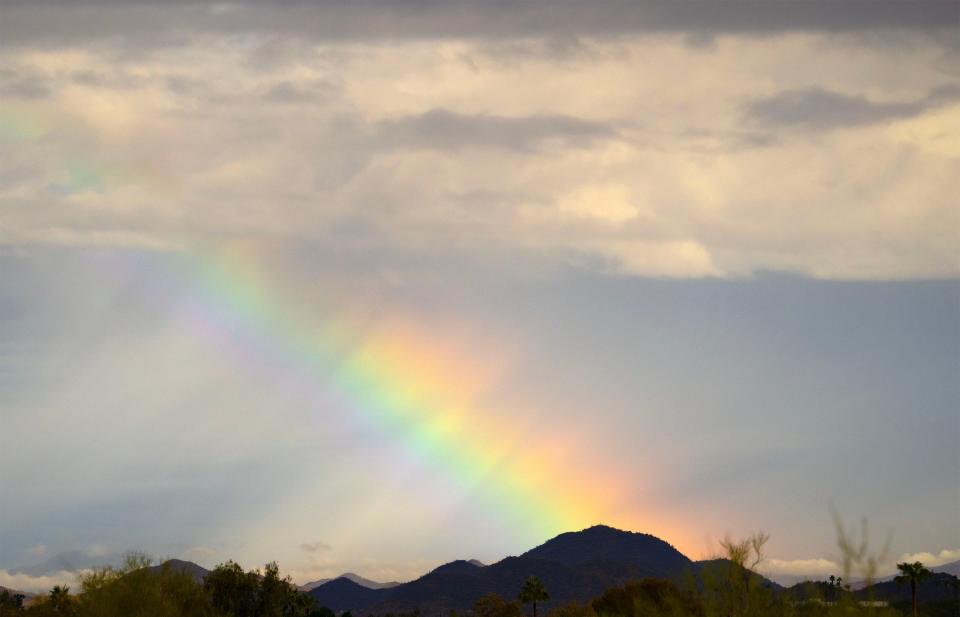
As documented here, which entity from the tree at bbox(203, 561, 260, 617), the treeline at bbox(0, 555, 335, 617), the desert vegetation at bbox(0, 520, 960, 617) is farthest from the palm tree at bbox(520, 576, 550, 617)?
the tree at bbox(203, 561, 260, 617)

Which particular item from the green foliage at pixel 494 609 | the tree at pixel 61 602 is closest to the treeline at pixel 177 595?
the tree at pixel 61 602

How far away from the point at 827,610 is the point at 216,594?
6246cm

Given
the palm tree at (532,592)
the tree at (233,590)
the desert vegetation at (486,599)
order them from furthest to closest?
1. the palm tree at (532,592)
2. the tree at (233,590)
3. the desert vegetation at (486,599)

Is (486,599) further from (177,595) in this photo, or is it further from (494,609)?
(177,595)

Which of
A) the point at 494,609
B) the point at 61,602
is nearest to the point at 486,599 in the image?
the point at 494,609

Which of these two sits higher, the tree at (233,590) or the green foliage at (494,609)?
the green foliage at (494,609)

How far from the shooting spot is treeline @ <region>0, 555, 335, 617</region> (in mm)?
88625

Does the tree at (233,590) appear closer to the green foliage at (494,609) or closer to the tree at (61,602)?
the tree at (61,602)

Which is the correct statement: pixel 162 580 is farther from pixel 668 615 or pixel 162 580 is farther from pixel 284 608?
pixel 668 615

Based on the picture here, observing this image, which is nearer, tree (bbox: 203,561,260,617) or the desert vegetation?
the desert vegetation

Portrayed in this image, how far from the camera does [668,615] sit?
8119 cm

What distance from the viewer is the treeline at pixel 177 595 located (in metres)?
88.6

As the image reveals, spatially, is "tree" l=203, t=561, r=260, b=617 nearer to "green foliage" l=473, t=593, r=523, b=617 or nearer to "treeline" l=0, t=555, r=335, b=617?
"treeline" l=0, t=555, r=335, b=617

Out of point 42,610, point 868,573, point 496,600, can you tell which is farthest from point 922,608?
point 868,573
